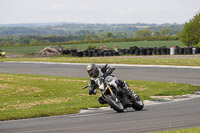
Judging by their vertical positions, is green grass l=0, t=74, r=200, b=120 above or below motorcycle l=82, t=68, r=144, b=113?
below

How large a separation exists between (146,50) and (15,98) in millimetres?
33409

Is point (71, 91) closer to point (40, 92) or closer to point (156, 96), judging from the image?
point (40, 92)

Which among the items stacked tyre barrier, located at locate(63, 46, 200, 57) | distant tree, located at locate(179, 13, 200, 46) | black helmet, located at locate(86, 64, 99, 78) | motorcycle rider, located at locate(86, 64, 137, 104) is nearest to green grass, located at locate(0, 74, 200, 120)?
motorcycle rider, located at locate(86, 64, 137, 104)

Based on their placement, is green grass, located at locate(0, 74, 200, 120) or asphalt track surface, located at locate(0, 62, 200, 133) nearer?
asphalt track surface, located at locate(0, 62, 200, 133)

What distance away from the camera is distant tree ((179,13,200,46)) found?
62.2 meters

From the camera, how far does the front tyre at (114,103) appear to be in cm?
1285

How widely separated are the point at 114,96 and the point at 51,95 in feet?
21.8

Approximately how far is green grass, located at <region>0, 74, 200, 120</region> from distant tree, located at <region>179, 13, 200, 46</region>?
40.5 meters

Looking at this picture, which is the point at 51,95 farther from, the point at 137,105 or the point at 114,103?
the point at 114,103

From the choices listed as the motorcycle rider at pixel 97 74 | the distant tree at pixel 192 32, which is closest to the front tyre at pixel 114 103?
the motorcycle rider at pixel 97 74

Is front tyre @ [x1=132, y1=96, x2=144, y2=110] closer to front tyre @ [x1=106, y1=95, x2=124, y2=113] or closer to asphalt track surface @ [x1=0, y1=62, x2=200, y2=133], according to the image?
asphalt track surface @ [x1=0, y1=62, x2=200, y2=133]

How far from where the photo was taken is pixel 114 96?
42.4 feet

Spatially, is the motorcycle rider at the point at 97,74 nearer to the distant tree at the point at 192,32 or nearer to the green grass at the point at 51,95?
the green grass at the point at 51,95

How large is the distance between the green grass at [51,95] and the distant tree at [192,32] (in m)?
40.5
